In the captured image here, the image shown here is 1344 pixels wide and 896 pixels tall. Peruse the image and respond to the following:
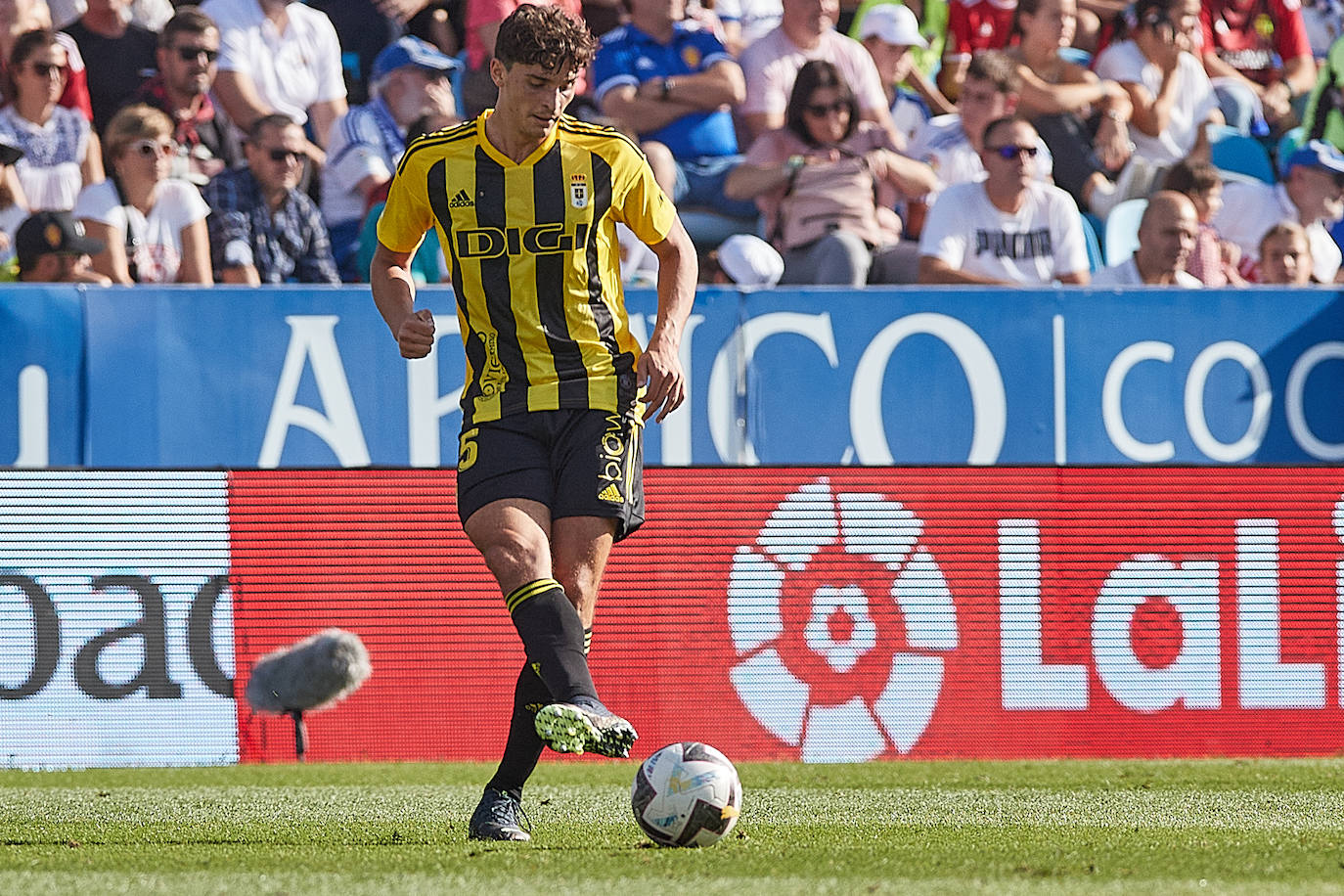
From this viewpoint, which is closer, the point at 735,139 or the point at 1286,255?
the point at 1286,255

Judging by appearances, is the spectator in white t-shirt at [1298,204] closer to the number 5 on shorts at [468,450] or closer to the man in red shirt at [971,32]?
the man in red shirt at [971,32]

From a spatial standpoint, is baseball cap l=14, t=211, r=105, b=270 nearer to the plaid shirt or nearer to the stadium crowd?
the stadium crowd

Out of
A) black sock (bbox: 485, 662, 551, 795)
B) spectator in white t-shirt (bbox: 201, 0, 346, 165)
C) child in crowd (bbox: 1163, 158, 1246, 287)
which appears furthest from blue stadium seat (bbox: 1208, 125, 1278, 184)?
black sock (bbox: 485, 662, 551, 795)

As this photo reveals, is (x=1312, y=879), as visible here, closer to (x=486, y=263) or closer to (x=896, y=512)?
(x=486, y=263)

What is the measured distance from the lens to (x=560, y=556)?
196 inches

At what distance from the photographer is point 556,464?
16.5 ft

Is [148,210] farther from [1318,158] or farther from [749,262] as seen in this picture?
[1318,158]

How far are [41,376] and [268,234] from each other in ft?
5.34

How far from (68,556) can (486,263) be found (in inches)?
180

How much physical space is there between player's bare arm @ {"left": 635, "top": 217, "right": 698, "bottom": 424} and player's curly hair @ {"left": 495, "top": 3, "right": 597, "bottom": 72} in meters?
0.64

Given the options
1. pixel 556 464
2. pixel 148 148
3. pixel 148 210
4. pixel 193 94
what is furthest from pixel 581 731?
pixel 193 94

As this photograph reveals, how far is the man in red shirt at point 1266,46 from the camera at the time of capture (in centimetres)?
1380

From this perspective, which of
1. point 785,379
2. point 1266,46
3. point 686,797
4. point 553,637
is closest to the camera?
point 553,637

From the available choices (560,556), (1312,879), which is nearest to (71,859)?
(560,556)
